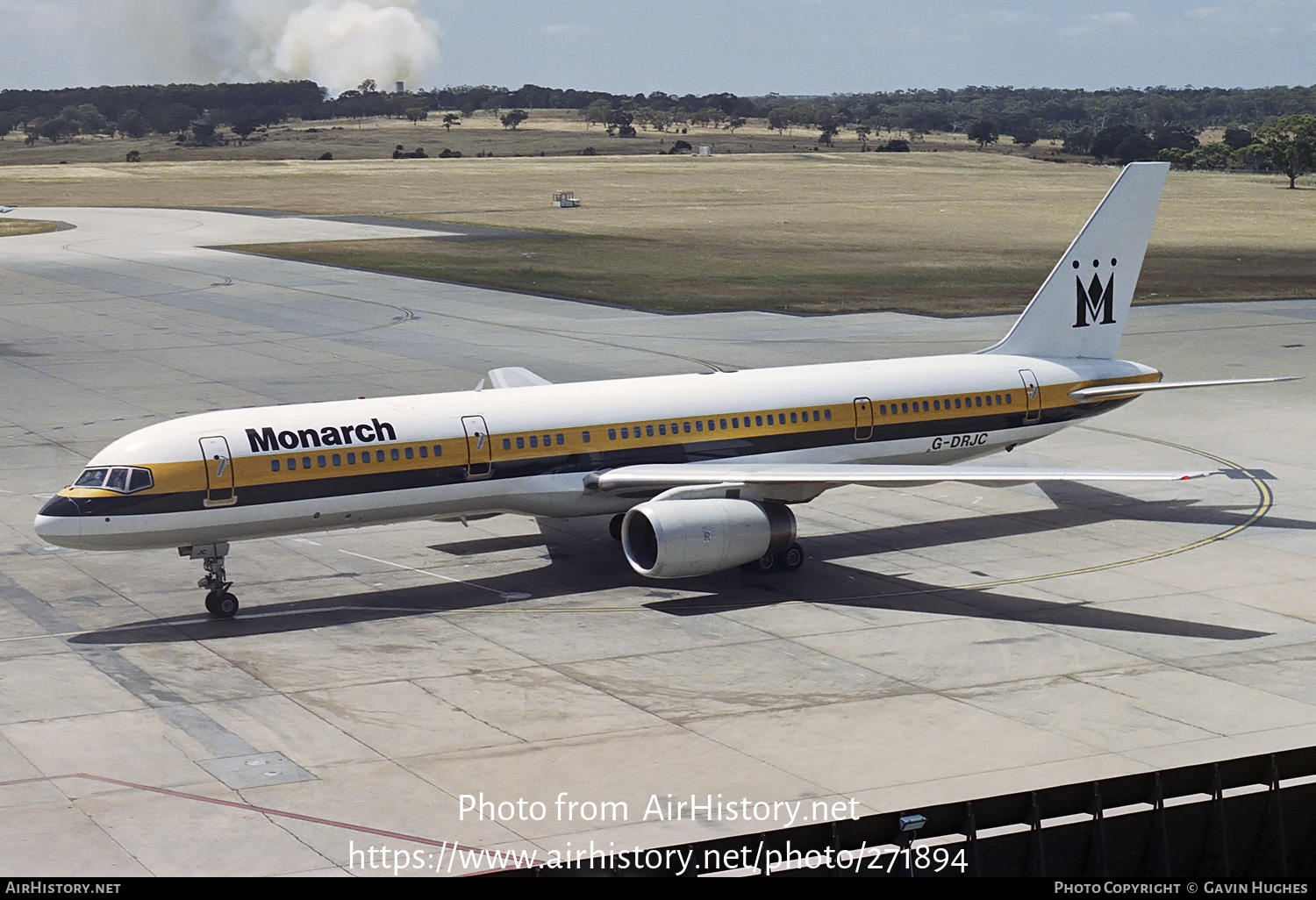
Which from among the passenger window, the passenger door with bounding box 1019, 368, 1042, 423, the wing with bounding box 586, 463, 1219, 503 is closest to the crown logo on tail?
the passenger door with bounding box 1019, 368, 1042, 423

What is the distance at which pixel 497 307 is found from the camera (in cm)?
8419

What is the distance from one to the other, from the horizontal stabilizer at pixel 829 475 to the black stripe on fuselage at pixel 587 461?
68 cm

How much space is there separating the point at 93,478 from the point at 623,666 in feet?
37.9

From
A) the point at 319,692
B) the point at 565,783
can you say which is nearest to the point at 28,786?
the point at 319,692

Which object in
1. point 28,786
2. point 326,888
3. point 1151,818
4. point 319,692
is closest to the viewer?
point 326,888

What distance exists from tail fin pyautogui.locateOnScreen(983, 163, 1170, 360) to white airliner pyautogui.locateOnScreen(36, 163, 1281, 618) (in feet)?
0.25

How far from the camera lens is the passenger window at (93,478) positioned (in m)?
32.3

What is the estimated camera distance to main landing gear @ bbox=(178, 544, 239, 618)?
33438 millimetres

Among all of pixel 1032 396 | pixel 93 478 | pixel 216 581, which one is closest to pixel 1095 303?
pixel 1032 396

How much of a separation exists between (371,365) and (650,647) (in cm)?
3648

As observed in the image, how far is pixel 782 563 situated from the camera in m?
37.0

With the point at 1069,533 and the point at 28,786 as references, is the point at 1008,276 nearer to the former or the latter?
the point at 1069,533

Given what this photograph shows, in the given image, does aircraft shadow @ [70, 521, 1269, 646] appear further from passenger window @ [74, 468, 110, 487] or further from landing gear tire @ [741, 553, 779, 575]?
passenger window @ [74, 468, 110, 487]

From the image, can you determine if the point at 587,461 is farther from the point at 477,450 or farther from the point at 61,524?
the point at 61,524
